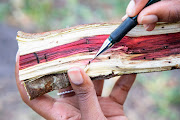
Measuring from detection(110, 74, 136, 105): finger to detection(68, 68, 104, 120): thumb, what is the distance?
717 millimetres

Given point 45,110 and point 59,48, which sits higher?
point 59,48

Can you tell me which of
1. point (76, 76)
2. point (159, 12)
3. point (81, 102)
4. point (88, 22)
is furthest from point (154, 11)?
point (88, 22)

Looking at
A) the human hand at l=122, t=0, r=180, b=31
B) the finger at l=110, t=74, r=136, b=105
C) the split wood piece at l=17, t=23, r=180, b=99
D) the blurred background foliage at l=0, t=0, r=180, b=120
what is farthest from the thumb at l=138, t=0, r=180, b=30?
the blurred background foliage at l=0, t=0, r=180, b=120

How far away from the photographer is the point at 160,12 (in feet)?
4.61

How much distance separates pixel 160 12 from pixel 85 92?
3.01ft

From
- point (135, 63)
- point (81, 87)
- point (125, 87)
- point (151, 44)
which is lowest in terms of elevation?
point (125, 87)

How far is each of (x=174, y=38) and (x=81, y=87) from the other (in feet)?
3.33

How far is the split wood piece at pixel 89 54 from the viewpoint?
1453mm

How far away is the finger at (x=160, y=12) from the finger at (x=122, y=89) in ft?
3.18

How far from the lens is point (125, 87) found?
2.21 metres

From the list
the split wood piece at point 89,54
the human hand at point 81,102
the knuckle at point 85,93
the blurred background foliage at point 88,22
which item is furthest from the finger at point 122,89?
the knuckle at point 85,93

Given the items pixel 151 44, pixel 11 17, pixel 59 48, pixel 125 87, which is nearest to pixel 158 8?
pixel 151 44

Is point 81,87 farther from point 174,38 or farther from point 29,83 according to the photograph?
point 174,38

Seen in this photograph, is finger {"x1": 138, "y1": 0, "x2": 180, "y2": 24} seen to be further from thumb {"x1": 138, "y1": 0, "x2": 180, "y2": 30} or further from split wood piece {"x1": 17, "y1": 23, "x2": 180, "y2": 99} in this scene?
split wood piece {"x1": 17, "y1": 23, "x2": 180, "y2": 99}
